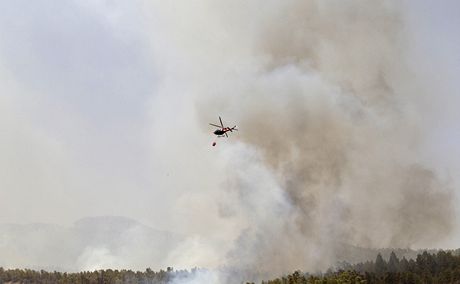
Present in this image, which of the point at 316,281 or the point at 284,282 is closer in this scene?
Result: the point at 316,281

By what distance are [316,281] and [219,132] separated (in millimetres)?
71374

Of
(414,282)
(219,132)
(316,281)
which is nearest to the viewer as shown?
(219,132)

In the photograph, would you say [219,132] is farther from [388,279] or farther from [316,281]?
[388,279]

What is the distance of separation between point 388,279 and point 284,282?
126 feet

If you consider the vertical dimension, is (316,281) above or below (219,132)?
below

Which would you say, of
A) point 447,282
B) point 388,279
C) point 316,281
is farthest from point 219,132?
point 447,282

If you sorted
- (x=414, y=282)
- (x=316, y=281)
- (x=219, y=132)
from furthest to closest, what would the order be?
(x=414, y=282)
(x=316, y=281)
(x=219, y=132)

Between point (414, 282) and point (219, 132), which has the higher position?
point (219, 132)

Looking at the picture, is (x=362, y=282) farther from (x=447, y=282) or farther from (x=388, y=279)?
(x=447, y=282)

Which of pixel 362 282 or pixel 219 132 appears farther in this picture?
pixel 362 282

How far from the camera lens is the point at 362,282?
186 meters

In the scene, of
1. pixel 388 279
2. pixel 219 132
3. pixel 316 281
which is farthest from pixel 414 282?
pixel 219 132

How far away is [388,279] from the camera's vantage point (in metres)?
199

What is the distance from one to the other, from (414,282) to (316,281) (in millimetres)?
39963
